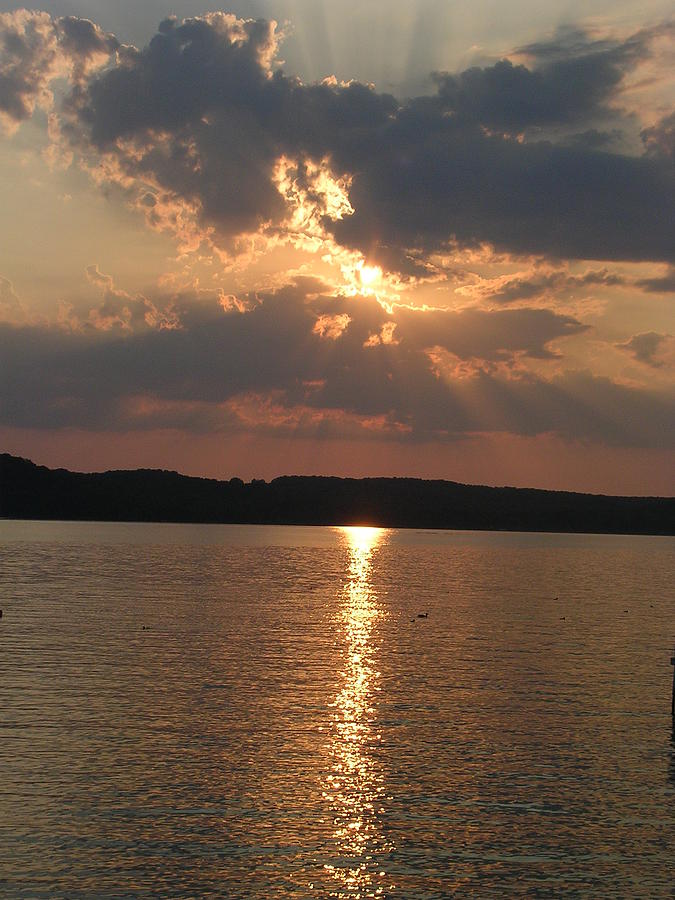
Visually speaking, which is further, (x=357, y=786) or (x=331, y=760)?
(x=331, y=760)

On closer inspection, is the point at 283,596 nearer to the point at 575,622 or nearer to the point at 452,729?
the point at 575,622

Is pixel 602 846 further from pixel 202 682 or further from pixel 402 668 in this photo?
pixel 402 668

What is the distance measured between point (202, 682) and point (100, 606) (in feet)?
134

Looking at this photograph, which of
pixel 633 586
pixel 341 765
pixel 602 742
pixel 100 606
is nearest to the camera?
pixel 341 765

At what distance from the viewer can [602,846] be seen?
82.8 ft

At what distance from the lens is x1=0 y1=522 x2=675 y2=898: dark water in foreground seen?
2328 centimetres

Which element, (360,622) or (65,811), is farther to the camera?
(360,622)

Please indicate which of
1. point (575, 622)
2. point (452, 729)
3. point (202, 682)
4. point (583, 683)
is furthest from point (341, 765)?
point (575, 622)

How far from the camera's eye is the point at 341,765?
32438 mm

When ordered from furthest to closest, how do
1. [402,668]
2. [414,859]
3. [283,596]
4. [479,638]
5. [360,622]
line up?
[283,596], [360,622], [479,638], [402,668], [414,859]

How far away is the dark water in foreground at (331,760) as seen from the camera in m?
23.3

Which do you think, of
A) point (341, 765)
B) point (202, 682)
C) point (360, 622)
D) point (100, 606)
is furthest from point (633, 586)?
point (341, 765)

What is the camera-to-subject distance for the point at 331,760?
108 feet

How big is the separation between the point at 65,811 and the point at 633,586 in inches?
4686
